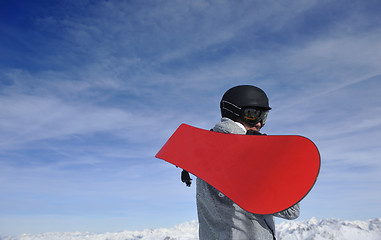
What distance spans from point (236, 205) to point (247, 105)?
56.0 inches

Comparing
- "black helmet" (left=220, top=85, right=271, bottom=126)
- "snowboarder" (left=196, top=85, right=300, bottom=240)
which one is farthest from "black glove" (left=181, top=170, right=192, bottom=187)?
"black helmet" (left=220, top=85, right=271, bottom=126)

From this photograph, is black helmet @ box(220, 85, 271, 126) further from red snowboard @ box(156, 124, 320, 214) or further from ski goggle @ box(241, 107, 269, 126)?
red snowboard @ box(156, 124, 320, 214)

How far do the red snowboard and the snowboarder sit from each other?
0.37 metres

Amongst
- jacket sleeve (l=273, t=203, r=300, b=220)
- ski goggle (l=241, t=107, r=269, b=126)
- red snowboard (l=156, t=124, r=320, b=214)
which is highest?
ski goggle (l=241, t=107, r=269, b=126)

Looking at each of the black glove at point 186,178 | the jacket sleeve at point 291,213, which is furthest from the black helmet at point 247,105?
the jacket sleeve at point 291,213

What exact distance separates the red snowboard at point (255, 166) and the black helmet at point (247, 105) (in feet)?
2.24

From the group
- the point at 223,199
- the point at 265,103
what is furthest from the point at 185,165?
the point at 265,103

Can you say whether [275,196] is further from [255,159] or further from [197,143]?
[197,143]

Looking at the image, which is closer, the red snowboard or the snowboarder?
the red snowboard

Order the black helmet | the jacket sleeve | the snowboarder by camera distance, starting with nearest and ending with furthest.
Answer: the jacket sleeve < the snowboarder < the black helmet

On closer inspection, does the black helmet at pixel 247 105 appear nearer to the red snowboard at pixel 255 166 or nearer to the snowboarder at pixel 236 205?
the snowboarder at pixel 236 205

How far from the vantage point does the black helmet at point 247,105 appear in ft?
15.5

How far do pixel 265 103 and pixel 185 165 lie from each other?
5.24ft

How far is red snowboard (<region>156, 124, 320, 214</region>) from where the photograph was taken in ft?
11.2
